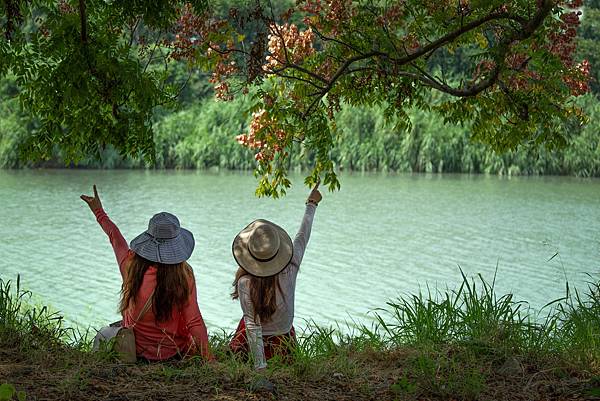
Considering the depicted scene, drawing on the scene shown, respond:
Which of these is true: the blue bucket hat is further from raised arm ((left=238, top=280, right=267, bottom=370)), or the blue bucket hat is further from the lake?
the lake

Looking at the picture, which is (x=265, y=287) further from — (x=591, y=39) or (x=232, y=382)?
(x=591, y=39)

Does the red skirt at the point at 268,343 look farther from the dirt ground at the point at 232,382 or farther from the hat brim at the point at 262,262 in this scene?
the dirt ground at the point at 232,382

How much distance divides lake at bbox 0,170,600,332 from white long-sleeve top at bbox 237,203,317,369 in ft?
5.97

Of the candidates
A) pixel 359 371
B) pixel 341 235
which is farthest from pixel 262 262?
pixel 341 235

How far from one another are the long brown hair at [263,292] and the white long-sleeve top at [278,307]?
2 cm

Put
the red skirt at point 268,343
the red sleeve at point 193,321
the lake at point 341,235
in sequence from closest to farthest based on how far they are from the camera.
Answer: the red sleeve at point 193,321 → the red skirt at point 268,343 → the lake at point 341,235

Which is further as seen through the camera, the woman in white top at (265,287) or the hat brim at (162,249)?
the woman in white top at (265,287)

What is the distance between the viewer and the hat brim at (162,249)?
4680 millimetres

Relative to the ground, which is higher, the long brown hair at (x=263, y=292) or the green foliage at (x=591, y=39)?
the green foliage at (x=591, y=39)

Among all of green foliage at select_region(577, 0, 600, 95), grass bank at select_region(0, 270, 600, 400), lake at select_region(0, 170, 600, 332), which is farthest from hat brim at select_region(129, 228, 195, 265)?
green foliage at select_region(577, 0, 600, 95)

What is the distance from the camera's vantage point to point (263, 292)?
4918 millimetres

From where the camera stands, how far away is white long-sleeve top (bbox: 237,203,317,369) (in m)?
4.75

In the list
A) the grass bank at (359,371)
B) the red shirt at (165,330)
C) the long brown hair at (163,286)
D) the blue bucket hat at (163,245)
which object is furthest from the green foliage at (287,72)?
the grass bank at (359,371)

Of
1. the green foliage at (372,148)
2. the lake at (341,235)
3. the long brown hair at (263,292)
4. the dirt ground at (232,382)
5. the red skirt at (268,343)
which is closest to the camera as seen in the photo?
the dirt ground at (232,382)
